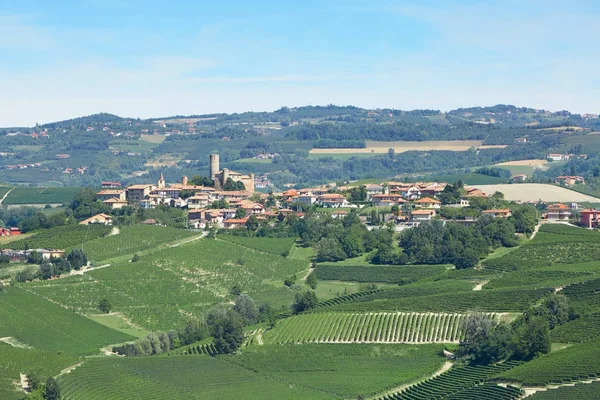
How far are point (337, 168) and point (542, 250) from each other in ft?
330

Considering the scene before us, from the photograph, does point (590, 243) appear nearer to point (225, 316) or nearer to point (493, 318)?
point (493, 318)

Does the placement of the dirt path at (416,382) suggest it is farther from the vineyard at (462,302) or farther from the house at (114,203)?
the house at (114,203)

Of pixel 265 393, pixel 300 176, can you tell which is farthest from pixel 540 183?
pixel 265 393

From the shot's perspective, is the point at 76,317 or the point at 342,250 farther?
the point at 342,250

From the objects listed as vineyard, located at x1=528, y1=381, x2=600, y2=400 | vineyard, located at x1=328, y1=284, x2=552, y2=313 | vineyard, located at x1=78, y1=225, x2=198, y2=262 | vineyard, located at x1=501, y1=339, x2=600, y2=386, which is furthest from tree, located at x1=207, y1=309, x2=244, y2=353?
vineyard, located at x1=78, y1=225, x2=198, y2=262

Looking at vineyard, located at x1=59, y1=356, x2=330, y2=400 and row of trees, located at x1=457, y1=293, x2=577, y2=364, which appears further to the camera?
row of trees, located at x1=457, y1=293, x2=577, y2=364

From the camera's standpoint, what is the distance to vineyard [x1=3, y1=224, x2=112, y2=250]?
81.0m

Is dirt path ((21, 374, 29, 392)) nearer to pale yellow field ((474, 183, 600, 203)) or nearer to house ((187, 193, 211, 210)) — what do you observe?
house ((187, 193, 211, 210))

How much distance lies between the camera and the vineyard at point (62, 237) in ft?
266

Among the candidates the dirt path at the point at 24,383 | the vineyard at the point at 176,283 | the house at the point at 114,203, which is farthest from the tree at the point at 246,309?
the house at the point at 114,203

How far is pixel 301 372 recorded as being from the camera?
186ft

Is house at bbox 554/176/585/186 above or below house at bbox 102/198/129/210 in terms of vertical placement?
below

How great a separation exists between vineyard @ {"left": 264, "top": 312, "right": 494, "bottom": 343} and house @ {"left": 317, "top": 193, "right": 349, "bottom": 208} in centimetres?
3492

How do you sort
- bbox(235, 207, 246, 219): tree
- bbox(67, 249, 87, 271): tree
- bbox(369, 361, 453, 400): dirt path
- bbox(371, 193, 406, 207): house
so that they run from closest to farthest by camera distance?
bbox(369, 361, 453, 400): dirt path, bbox(67, 249, 87, 271): tree, bbox(235, 207, 246, 219): tree, bbox(371, 193, 406, 207): house
